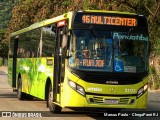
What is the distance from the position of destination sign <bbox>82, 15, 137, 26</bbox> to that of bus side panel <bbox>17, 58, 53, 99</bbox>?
261 cm

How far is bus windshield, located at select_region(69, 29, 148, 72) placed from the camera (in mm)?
13320

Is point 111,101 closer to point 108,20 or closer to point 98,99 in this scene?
point 98,99

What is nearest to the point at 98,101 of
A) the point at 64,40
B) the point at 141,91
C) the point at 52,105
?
the point at 141,91

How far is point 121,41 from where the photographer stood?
1361cm

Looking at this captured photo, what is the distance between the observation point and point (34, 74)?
18.7 m

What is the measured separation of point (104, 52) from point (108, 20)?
987 millimetres

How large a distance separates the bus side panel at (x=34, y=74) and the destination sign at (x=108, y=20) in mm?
2608

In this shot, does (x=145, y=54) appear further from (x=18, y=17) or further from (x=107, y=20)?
(x=18, y=17)

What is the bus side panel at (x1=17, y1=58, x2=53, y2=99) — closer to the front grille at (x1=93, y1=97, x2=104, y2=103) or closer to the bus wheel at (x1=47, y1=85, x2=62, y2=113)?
the bus wheel at (x1=47, y1=85, x2=62, y2=113)

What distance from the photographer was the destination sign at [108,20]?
13711 millimetres

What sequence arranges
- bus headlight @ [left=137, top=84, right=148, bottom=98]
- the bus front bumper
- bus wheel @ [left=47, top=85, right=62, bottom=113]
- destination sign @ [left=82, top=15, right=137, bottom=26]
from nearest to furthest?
1. the bus front bumper
2. bus headlight @ [left=137, top=84, right=148, bottom=98]
3. destination sign @ [left=82, top=15, right=137, bottom=26]
4. bus wheel @ [left=47, top=85, right=62, bottom=113]

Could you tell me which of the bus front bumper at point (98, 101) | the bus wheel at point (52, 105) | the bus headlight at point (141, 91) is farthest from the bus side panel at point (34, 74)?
the bus headlight at point (141, 91)

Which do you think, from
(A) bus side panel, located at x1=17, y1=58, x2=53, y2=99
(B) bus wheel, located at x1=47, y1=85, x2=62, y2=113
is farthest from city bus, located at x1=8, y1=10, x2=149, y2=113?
(A) bus side panel, located at x1=17, y1=58, x2=53, y2=99

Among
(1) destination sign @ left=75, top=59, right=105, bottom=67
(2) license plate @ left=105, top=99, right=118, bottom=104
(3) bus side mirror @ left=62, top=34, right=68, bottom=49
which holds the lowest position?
(2) license plate @ left=105, top=99, right=118, bottom=104
